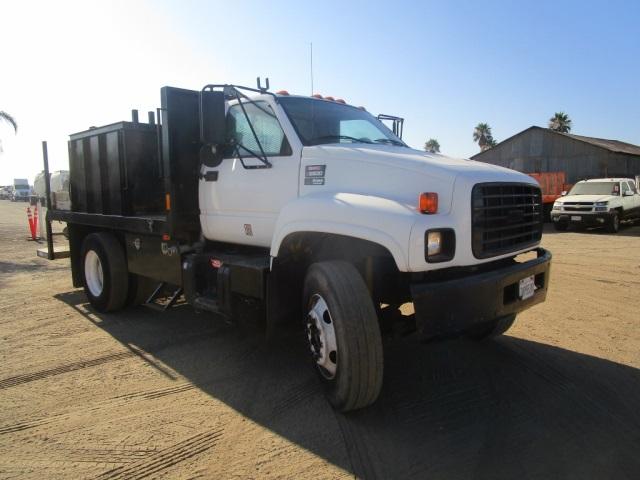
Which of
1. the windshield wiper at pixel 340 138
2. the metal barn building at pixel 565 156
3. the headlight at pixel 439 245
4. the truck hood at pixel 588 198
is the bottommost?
the headlight at pixel 439 245

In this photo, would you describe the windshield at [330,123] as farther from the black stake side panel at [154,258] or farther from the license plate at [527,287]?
the black stake side panel at [154,258]

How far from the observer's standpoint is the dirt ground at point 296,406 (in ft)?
9.59

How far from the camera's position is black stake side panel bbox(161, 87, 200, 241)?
475 cm

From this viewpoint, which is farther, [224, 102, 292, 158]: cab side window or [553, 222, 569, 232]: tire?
[553, 222, 569, 232]: tire

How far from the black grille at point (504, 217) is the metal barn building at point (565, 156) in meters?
32.7

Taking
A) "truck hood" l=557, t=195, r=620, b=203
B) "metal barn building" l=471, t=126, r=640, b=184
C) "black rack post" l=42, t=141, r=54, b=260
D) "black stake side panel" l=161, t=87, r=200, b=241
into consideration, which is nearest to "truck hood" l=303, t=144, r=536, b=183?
"black stake side panel" l=161, t=87, r=200, b=241

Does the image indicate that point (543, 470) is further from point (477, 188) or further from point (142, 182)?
point (142, 182)

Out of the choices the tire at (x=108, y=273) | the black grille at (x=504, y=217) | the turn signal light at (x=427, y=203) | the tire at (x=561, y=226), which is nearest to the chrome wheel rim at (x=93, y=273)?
the tire at (x=108, y=273)

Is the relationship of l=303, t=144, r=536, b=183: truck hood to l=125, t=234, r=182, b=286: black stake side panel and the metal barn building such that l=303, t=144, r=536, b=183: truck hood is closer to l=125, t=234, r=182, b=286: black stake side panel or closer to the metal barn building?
l=125, t=234, r=182, b=286: black stake side panel

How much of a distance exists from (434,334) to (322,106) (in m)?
2.52

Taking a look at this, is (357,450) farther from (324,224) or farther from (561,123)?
(561,123)

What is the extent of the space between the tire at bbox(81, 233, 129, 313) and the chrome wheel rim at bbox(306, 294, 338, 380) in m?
3.54

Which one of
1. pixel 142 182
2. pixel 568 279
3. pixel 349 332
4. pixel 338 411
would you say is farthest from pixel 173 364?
pixel 568 279

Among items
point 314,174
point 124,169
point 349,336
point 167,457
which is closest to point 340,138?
point 314,174
